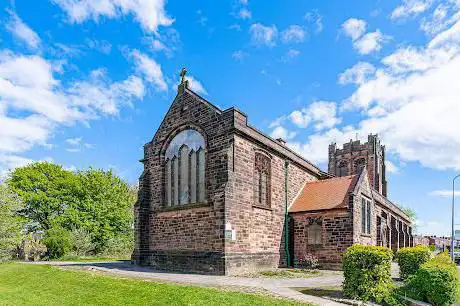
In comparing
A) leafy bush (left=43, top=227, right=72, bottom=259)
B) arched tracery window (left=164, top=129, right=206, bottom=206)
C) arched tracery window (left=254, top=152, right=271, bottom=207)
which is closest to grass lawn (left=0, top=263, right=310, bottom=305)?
arched tracery window (left=164, top=129, right=206, bottom=206)

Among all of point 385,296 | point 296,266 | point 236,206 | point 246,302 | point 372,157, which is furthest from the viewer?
point 372,157

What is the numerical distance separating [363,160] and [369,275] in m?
40.9

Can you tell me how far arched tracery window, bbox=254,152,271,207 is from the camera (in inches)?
818

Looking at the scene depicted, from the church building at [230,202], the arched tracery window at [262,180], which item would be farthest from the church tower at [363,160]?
the arched tracery window at [262,180]

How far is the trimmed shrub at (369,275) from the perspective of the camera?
1120cm

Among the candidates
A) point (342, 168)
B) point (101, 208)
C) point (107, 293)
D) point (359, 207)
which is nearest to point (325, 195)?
point (359, 207)

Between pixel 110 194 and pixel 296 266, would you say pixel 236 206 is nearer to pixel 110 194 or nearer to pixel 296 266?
pixel 296 266

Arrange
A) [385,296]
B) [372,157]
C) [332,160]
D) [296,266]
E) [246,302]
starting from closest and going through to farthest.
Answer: [246,302] < [385,296] < [296,266] < [372,157] < [332,160]

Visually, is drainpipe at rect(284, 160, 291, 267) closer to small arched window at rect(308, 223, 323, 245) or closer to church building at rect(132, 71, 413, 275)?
church building at rect(132, 71, 413, 275)

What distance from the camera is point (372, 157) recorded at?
4834 centimetres

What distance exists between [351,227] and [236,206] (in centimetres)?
696

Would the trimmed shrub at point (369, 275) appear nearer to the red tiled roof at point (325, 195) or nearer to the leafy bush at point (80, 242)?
the red tiled roof at point (325, 195)

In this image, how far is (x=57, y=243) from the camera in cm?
3200

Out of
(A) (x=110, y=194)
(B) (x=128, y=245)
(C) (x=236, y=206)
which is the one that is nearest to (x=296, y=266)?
(C) (x=236, y=206)
